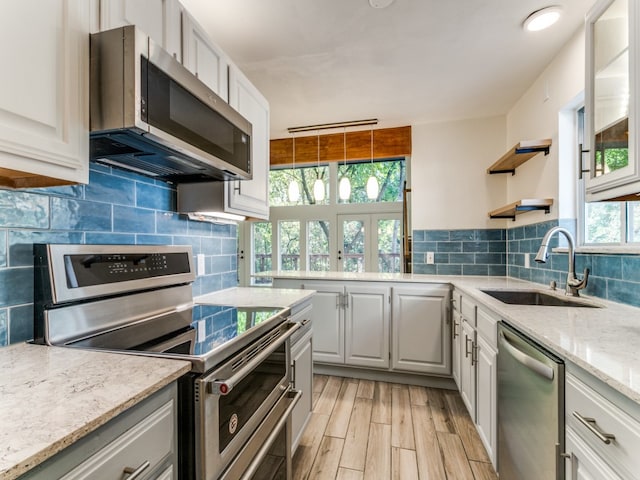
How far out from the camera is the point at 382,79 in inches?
94.7

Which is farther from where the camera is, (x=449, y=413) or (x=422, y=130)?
(x=422, y=130)

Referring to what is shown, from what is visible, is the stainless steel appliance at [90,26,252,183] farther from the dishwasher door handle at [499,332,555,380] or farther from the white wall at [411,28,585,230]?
the white wall at [411,28,585,230]

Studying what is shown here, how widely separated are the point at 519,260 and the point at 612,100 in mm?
1794

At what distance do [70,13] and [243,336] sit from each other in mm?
1082

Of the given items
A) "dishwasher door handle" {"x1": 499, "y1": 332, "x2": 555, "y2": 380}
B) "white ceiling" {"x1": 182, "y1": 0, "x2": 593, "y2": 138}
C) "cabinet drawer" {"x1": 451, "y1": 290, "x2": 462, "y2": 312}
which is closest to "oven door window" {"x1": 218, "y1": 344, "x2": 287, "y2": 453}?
"dishwasher door handle" {"x1": 499, "y1": 332, "x2": 555, "y2": 380}

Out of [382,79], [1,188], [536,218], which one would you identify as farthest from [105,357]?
[536,218]

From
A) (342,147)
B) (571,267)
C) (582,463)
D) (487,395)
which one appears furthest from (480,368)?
(342,147)

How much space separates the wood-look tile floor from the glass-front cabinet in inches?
59.9

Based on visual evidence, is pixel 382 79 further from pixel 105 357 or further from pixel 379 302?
pixel 105 357

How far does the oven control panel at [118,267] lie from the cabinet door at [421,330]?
5.86ft

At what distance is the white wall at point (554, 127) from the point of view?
193 centimetres

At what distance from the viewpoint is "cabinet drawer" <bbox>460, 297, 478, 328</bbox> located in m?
1.90

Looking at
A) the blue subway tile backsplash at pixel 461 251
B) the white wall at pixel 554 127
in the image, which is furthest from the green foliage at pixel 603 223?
the blue subway tile backsplash at pixel 461 251

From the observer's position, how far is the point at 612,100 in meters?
1.15
